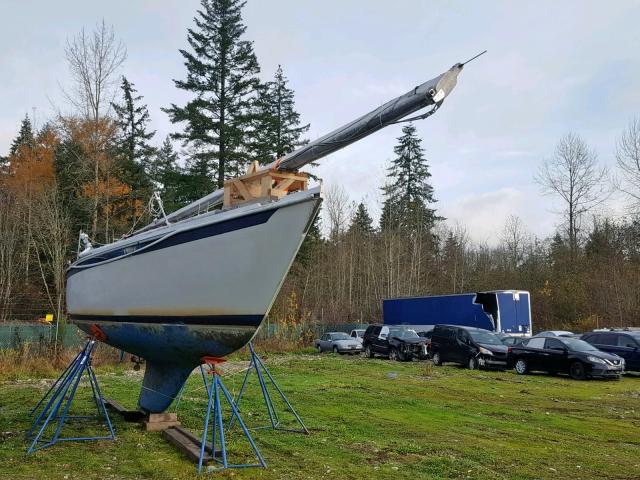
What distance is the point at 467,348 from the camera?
22.2 meters

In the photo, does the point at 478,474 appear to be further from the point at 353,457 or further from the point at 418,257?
the point at 418,257

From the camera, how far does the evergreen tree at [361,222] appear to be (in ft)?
187

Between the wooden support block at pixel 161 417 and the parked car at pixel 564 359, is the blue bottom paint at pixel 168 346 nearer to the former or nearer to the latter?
the wooden support block at pixel 161 417

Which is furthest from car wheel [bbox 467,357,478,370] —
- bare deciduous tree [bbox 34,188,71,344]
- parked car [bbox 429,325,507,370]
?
bare deciduous tree [bbox 34,188,71,344]

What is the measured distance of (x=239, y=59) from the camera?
3744 centimetres

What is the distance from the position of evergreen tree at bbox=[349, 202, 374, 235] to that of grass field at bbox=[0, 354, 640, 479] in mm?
40702

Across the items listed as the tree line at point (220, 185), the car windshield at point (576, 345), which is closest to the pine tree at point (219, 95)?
the tree line at point (220, 185)

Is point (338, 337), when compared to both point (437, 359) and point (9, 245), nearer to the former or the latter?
point (437, 359)

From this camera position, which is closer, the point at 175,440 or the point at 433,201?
the point at 175,440

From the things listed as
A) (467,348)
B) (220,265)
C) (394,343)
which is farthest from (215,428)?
(394,343)

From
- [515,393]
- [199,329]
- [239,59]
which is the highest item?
[239,59]

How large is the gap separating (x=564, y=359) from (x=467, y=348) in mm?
3885

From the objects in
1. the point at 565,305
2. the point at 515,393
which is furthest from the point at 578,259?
the point at 515,393

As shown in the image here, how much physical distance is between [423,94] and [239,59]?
3394cm
